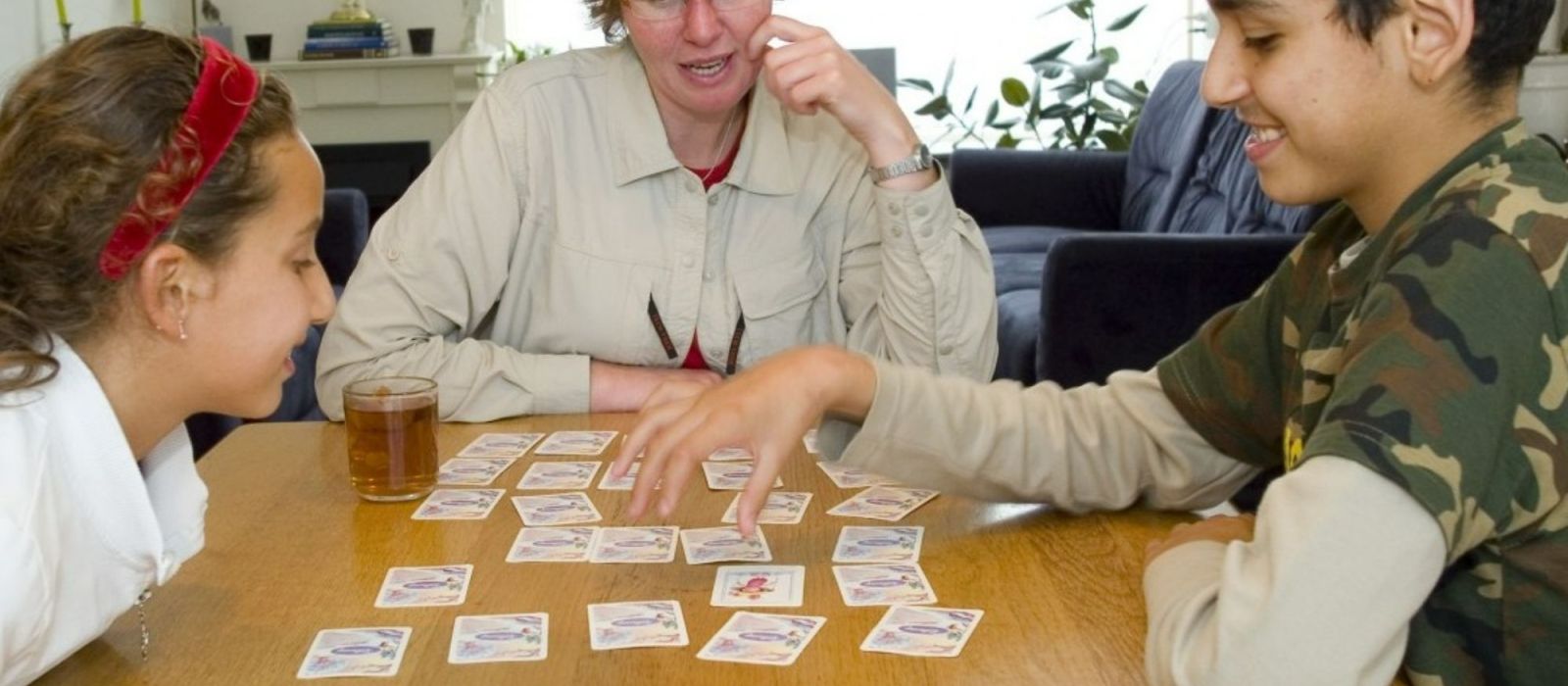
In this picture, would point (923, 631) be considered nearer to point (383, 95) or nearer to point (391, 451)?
point (391, 451)

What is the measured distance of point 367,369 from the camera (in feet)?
6.56

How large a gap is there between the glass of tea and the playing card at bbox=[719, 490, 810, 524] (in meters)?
0.30

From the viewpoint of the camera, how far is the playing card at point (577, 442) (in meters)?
1.76

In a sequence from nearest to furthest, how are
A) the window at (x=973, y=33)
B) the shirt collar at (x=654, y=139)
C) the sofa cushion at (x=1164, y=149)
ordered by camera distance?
the shirt collar at (x=654, y=139) < the sofa cushion at (x=1164, y=149) < the window at (x=973, y=33)

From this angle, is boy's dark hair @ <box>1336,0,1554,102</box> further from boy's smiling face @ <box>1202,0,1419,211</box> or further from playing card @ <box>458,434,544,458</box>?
playing card @ <box>458,434,544,458</box>

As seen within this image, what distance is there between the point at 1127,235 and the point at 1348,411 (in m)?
2.70

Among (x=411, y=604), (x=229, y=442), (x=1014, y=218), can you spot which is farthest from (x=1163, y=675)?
(x=1014, y=218)

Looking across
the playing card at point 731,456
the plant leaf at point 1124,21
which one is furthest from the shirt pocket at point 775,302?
the plant leaf at point 1124,21

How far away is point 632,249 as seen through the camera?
2.14m

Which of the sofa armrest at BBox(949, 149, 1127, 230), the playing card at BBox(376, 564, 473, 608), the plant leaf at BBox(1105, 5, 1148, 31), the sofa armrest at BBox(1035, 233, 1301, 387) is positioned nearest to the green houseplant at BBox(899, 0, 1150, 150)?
the plant leaf at BBox(1105, 5, 1148, 31)

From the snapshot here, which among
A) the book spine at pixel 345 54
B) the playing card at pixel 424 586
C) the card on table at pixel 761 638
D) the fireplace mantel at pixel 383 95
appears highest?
the card on table at pixel 761 638

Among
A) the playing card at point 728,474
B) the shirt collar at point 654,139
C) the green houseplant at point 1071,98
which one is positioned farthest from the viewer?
the green houseplant at point 1071,98

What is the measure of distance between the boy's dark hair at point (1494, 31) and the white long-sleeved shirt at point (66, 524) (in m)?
0.90

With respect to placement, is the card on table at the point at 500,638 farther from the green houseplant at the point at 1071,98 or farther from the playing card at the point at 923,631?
the green houseplant at the point at 1071,98
